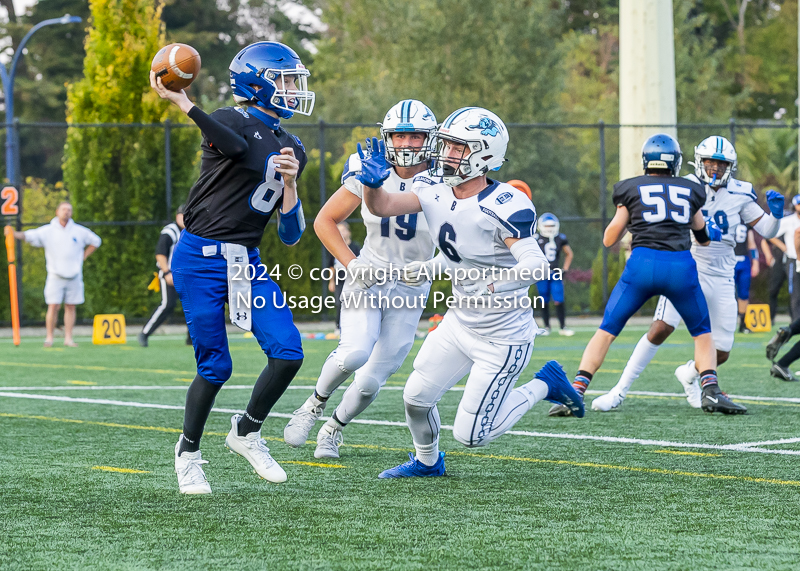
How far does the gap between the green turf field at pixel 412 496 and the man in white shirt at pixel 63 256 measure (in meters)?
6.79

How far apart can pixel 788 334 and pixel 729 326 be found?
7.09 feet

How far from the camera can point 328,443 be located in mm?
6219

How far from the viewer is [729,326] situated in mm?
8508

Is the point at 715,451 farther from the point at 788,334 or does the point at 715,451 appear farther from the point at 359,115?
the point at 359,115

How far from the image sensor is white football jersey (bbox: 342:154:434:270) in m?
6.21

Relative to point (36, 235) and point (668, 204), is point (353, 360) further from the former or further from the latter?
point (36, 235)

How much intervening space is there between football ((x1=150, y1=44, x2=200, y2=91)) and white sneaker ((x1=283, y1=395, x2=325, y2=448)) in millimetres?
2160

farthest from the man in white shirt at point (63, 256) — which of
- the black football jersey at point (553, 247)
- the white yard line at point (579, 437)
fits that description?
the white yard line at point (579, 437)

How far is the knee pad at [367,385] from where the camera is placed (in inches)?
244

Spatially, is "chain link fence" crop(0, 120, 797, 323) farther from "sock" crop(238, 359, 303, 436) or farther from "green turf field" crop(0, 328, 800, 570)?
"sock" crop(238, 359, 303, 436)

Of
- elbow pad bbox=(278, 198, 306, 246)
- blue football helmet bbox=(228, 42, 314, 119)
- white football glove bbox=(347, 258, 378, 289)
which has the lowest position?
white football glove bbox=(347, 258, 378, 289)

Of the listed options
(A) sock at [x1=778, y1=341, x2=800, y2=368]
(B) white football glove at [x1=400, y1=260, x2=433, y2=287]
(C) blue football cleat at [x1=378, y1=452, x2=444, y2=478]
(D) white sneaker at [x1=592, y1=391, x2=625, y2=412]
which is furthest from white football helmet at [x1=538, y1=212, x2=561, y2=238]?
(B) white football glove at [x1=400, y1=260, x2=433, y2=287]

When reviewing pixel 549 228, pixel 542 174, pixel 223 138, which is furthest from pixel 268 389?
pixel 542 174

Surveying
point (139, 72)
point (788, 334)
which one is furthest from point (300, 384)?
point (139, 72)
